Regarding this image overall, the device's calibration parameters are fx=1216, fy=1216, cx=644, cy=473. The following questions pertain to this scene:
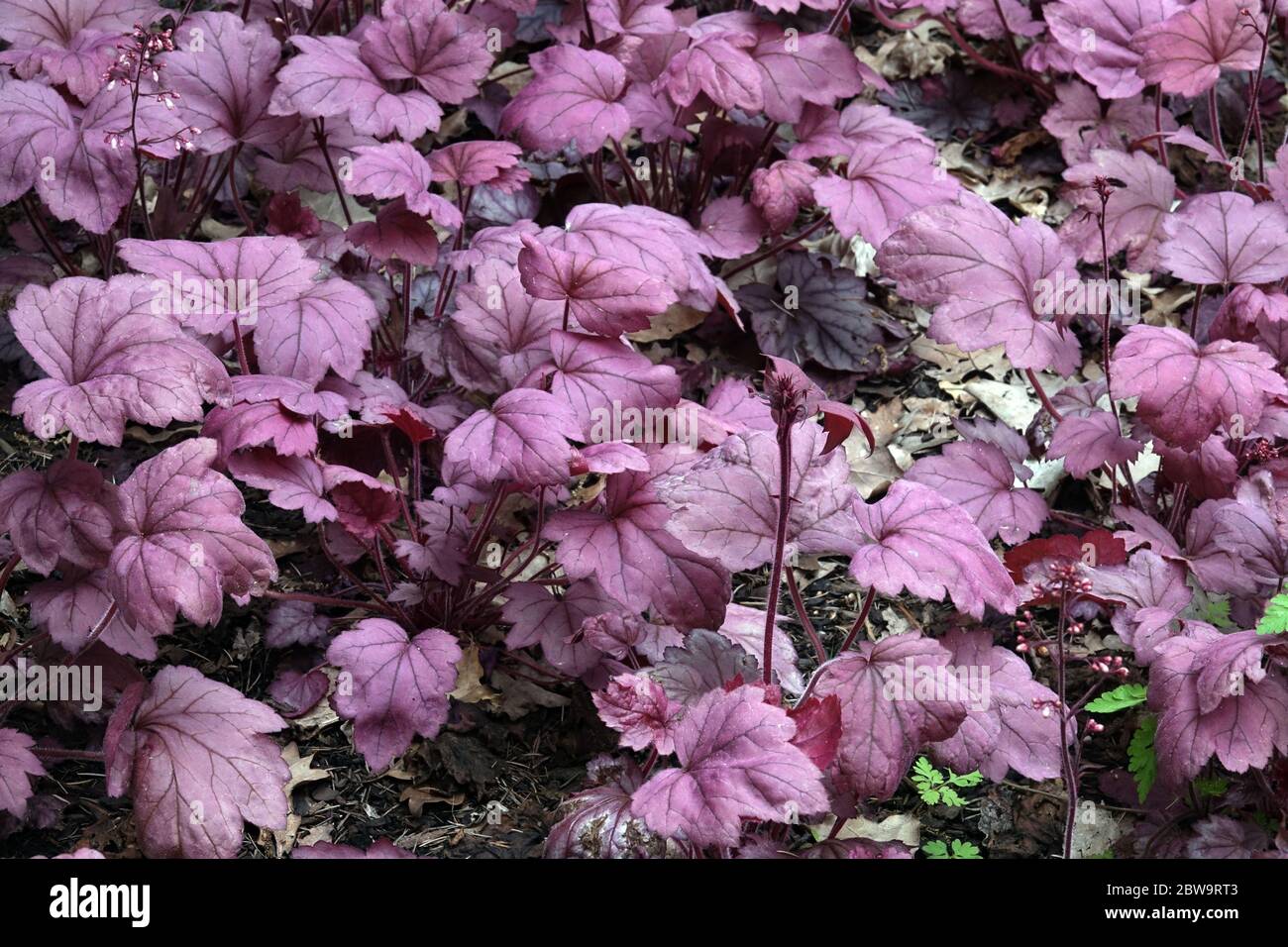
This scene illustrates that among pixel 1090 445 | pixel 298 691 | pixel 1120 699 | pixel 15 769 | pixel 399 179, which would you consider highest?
pixel 399 179

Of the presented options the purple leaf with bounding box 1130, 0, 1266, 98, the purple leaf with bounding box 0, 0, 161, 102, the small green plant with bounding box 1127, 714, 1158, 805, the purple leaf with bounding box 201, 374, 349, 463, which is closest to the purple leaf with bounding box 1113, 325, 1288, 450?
the small green plant with bounding box 1127, 714, 1158, 805

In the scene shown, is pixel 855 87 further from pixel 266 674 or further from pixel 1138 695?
pixel 266 674

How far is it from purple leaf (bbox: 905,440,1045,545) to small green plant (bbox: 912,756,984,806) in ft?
1.80

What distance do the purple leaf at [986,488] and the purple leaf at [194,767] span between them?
5.05 ft

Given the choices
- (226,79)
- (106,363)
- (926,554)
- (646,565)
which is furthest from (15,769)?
(226,79)

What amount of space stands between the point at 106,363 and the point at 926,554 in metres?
1.50

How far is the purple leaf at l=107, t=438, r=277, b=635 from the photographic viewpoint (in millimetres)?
2016

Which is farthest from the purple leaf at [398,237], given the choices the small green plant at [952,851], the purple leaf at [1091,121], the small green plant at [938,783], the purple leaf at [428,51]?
the purple leaf at [1091,121]

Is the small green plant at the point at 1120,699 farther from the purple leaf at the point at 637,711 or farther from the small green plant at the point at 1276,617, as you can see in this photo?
the purple leaf at the point at 637,711

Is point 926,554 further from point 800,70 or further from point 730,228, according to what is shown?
point 800,70

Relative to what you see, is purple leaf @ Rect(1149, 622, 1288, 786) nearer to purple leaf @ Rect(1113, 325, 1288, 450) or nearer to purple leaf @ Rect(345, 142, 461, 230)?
purple leaf @ Rect(1113, 325, 1288, 450)

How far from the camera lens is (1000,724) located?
2.33 meters

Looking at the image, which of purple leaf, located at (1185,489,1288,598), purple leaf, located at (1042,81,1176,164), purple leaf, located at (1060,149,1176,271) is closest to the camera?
purple leaf, located at (1185,489,1288,598)
